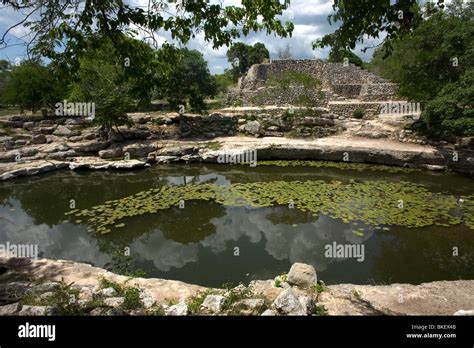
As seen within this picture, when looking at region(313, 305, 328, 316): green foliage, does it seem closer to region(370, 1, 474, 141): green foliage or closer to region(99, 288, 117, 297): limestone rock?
region(99, 288, 117, 297): limestone rock

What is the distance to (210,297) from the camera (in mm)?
4824

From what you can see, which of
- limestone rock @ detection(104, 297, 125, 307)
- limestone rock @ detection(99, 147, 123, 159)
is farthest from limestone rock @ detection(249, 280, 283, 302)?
limestone rock @ detection(99, 147, 123, 159)

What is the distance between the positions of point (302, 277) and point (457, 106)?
1329cm

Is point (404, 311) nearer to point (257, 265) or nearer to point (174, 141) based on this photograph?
point (257, 265)

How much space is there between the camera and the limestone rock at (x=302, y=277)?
18.2ft

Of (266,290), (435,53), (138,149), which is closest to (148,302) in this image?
(266,290)

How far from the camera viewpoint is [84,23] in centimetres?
454

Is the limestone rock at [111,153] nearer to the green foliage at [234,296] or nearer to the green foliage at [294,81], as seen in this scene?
the green foliage at [234,296]

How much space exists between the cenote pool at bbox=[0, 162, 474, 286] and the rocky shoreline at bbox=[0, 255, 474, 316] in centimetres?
124

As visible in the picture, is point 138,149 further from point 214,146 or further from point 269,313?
point 269,313
